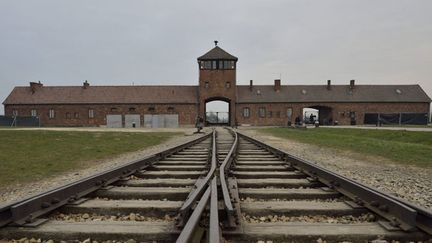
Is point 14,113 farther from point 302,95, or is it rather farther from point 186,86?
point 302,95

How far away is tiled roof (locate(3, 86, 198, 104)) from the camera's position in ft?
166

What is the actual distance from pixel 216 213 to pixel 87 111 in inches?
2068

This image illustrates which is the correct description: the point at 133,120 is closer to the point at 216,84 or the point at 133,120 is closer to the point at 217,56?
the point at 216,84

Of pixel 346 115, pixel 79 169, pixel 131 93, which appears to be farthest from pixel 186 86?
pixel 79 169

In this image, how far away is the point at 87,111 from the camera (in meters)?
50.8

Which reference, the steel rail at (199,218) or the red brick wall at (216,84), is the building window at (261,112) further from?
the steel rail at (199,218)

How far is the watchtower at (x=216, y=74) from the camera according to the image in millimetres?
48219

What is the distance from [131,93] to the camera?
51.8 metres

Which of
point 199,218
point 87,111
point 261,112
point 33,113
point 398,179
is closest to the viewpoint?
point 199,218

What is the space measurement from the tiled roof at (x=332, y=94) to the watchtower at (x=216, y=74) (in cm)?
342

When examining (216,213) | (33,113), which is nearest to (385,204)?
(216,213)

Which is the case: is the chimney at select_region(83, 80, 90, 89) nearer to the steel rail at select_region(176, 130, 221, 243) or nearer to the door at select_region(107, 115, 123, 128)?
the door at select_region(107, 115, 123, 128)

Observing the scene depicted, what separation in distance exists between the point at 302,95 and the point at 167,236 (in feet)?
172

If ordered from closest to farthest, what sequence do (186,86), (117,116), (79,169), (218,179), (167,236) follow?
(167,236) → (218,179) → (79,169) → (117,116) → (186,86)
